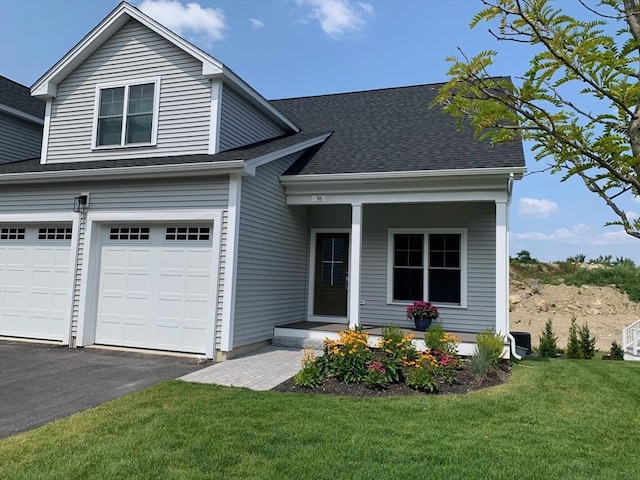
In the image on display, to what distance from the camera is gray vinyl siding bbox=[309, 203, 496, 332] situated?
9.45 metres

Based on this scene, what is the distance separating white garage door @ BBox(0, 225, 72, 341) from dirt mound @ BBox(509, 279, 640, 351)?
Result: 53.9 ft

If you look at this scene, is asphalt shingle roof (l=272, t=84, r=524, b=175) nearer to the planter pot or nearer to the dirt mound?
the planter pot

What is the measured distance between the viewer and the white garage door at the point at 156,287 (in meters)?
7.95

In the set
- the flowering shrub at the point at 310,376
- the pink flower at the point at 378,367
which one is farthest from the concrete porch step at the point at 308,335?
the pink flower at the point at 378,367

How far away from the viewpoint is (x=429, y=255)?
9.98 meters

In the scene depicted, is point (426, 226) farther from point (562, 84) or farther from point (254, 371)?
point (562, 84)

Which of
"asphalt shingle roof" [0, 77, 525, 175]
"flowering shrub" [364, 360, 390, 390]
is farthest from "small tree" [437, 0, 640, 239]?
"asphalt shingle roof" [0, 77, 525, 175]

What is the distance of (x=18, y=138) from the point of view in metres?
12.1

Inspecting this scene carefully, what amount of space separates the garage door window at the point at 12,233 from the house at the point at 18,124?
3040 mm

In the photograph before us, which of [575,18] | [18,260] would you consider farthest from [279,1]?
[575,18]

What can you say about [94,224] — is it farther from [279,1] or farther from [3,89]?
[3,89]

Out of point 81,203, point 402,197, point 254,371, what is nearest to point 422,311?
point 402,197

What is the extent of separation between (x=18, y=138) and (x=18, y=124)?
39 cm

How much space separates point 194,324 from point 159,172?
2804 millimetres
